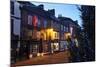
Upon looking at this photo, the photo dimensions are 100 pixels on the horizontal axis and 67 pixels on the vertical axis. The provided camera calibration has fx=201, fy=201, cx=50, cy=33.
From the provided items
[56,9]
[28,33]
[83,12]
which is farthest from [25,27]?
[83,12]

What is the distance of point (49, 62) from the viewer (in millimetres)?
2422

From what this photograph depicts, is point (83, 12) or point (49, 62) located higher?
point (83, 12)

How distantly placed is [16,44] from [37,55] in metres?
0.28

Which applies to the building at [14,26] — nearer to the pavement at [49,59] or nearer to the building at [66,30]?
the pavement at [49,59]

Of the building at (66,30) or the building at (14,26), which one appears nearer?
the building at (14,26)

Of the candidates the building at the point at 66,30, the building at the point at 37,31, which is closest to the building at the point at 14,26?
the building at the point at 37,31

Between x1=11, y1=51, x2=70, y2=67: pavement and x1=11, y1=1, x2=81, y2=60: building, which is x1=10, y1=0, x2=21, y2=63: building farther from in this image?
x1=11, y1=51, x2=70, y2=67: pavement

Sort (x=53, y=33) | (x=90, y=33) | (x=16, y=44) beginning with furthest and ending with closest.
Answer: (x=90, y=33) < (x=53, y=33) < (x=16, y=44)

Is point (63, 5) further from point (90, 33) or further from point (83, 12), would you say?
point (90, 33)

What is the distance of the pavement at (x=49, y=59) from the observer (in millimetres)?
2334

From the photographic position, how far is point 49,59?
2418mm

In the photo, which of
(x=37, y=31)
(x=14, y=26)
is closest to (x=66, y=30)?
(x=37, y=31)

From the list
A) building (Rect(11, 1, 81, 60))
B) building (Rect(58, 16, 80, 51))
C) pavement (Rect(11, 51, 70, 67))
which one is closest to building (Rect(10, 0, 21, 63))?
building (Rect(11, 1, 81, 60))

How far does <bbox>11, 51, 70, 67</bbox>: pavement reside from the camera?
2334 millimetres
